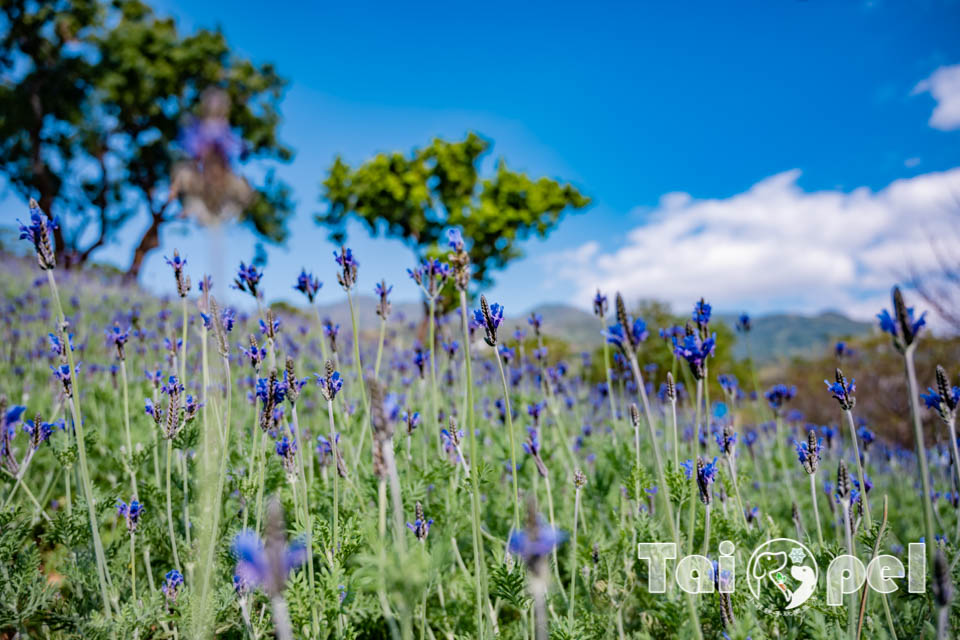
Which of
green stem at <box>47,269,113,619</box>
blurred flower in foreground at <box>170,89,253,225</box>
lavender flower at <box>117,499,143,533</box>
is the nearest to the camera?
blurred flower in foreground at <box>170,89,253,225</box>

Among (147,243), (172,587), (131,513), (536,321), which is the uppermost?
(147,243)

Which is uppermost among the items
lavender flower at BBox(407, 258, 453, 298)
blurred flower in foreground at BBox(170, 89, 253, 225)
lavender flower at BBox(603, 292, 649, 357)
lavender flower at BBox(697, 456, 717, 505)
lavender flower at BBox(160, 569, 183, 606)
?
lavender flower at BBox(407, 258, 453, 298)

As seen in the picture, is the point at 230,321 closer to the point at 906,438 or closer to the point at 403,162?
the point at 906,438

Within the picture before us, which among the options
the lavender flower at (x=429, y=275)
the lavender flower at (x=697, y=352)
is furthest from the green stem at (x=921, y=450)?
the lavender flower at (x=429, y=275)

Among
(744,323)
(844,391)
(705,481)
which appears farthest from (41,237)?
(744,323)

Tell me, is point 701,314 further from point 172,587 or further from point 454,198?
point 454,198

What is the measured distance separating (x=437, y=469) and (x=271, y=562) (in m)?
1.62

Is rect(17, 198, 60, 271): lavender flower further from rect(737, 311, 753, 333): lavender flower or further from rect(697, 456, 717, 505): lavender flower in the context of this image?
rect(737, 311, 753, 333): lavender flower

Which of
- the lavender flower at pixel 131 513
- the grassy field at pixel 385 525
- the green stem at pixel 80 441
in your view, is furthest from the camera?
the lavender flower at pixel 131 513

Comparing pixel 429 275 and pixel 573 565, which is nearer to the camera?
pixel 573 565

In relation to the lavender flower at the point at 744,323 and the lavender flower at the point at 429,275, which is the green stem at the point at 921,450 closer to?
the lavender flower at the point at 429,275

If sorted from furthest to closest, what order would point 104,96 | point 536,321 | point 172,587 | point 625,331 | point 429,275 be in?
point 104,96, point 536,321, point 429,275, point 172,587, point 625,331

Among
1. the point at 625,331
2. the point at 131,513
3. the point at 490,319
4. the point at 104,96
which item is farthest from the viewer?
the point at 104,96

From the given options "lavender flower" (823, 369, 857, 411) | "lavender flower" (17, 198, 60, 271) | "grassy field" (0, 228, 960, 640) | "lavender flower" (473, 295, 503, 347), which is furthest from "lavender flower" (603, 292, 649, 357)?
"lavender flower" (17, 198, 60, 271)
